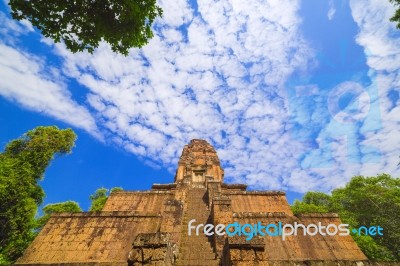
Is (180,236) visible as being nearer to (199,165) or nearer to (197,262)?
(197,262)

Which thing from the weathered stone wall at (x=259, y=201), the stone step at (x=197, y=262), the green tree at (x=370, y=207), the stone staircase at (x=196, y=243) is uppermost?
the green tree at (x=370, y=207)

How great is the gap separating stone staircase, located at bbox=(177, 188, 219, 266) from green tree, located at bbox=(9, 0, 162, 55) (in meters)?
8.38

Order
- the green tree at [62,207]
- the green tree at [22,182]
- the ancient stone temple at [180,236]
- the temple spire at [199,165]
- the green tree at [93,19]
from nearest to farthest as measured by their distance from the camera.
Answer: the green tree at [93,19] → the ancient stone temple at [180,236] → the green tree at [22,182] → the temple spire at [199,165] → the green tree at [62,207]

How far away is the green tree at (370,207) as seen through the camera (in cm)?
2091

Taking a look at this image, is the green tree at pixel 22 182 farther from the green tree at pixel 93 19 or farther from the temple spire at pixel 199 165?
the green tree at pixel 93 19

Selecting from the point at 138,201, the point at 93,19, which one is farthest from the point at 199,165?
the point at 93,19

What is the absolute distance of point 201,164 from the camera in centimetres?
2339

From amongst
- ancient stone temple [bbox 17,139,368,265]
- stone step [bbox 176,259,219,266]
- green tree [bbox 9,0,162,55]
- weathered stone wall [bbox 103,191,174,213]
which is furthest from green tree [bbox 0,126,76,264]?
green tree [bbox 9,0,162,55]

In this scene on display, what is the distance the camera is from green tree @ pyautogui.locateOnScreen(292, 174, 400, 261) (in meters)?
20.9

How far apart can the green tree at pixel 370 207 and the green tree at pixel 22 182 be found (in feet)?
81.6

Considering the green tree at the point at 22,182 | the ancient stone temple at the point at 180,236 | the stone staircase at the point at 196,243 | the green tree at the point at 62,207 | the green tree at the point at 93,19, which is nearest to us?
the green tree at the point at 93,19

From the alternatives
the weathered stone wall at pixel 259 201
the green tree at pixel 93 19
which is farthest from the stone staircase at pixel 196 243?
the green tree at pixel 93 19

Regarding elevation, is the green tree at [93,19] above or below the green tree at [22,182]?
below

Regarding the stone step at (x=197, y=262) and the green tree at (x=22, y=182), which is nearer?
the stone step at (x=197, y=262)
